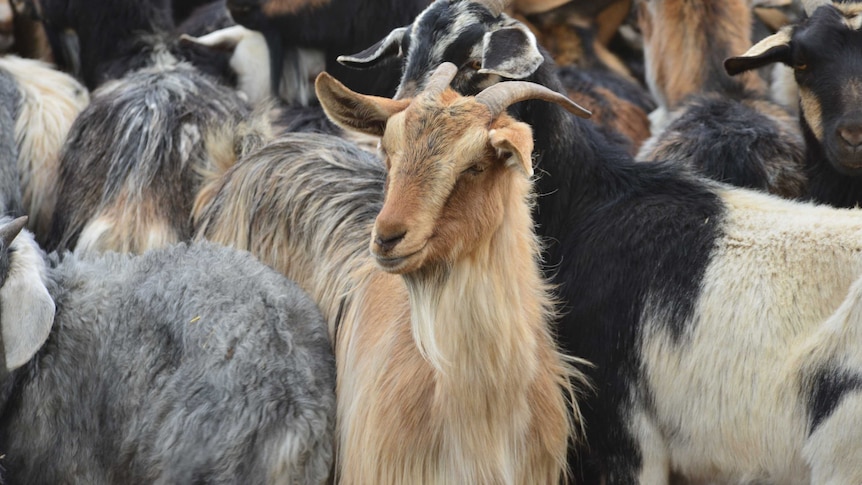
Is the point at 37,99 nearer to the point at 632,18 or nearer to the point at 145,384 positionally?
the point at 145,384

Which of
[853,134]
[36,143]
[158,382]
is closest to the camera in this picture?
[158,382]

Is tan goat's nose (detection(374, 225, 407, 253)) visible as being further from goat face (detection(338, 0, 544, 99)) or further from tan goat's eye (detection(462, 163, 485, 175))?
goat face (detection(338, 0, 544, 99))

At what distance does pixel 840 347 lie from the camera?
4.43 meters

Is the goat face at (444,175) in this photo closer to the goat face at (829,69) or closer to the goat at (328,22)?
the goat face at (829,69)

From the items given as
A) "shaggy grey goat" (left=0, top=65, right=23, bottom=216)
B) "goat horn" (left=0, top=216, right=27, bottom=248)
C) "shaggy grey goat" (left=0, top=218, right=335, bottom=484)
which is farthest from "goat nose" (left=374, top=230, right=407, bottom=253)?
"shaggy grey goat" (left=0, top=65, right=23, bottom=216)

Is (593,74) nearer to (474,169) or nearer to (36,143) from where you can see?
(36,143)

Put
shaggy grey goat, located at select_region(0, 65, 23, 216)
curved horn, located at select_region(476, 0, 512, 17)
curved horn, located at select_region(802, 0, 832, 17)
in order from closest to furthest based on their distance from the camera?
curved horn, located at select_region(476, 0, 512, 17) < curved horn, located at select_region(802, 0, 832, 17) < shaggy grey goat, located at select_region(0, 65, 23, 216)

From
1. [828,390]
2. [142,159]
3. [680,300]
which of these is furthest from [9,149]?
[828,390]

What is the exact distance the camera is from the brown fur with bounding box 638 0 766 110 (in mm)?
7402

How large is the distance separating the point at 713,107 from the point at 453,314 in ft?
8.99

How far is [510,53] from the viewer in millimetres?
5387

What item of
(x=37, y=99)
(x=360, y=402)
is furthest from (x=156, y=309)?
(x=37, y=99)

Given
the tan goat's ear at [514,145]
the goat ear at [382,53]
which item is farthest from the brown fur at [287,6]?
the tan goat's ear at [514,145]

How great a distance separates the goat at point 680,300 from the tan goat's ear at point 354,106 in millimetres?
724
